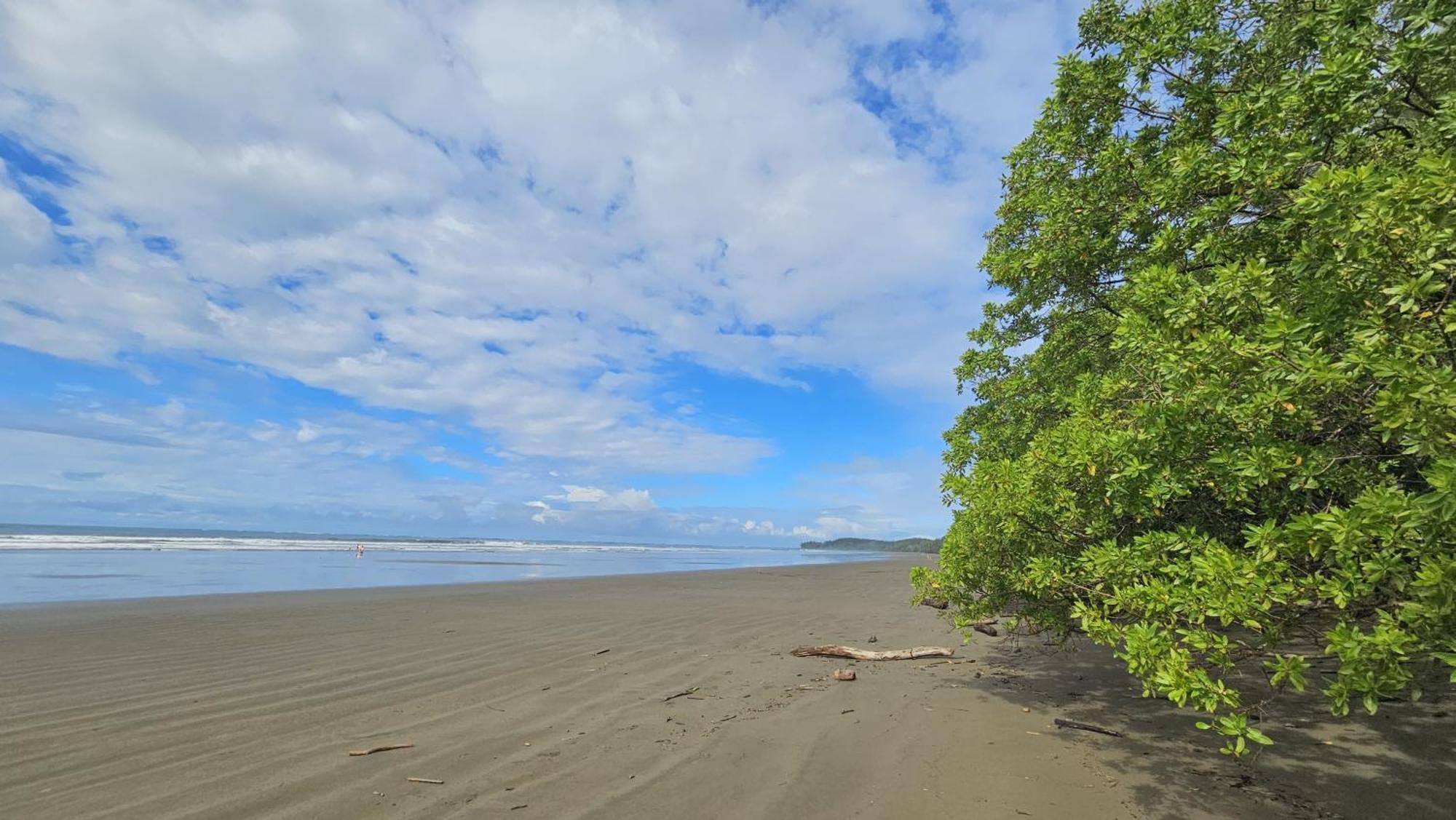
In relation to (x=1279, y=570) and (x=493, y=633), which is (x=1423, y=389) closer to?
(x=1279, y=570)

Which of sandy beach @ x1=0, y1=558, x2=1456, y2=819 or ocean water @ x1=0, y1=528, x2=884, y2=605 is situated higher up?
ocean water @ x1=0, y1=528, x2=884, y2=605

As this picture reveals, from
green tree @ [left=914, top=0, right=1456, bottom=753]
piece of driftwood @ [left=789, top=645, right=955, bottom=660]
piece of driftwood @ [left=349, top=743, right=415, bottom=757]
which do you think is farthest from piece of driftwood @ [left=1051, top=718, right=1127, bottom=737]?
piece of driftwood @ [left=349, top=743, right=415, bottom=757]

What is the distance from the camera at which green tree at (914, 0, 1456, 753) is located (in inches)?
113

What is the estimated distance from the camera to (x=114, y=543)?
140 feet

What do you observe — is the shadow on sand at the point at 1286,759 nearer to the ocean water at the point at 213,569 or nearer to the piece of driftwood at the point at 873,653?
the piece of driftwood at the point at 873,653

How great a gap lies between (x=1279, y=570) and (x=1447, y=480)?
3.78 feet

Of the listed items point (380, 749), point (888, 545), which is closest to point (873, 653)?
point (380, 749)

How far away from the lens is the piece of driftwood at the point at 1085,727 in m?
6.11

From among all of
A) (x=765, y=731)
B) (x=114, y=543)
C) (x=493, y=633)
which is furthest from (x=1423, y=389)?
(x=114, y=543)

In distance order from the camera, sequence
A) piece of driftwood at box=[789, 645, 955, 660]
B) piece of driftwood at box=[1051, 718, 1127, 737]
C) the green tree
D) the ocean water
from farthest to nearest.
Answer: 1. the ocean water
2. piece of driftwood at box=[789, 645, 955, 660]
3. piece of driftwood at box=[1051, 718, 1127, 737]
4. the green tree

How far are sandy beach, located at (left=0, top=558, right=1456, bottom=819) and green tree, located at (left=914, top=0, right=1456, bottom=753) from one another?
1301mm

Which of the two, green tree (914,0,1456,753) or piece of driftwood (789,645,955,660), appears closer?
green tree (914,0,1456,753)

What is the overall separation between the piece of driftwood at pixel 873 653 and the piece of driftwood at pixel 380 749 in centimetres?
610

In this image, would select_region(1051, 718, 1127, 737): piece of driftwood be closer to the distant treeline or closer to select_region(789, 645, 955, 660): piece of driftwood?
select_region(789, 645, 955, 660): piece of driftwood
